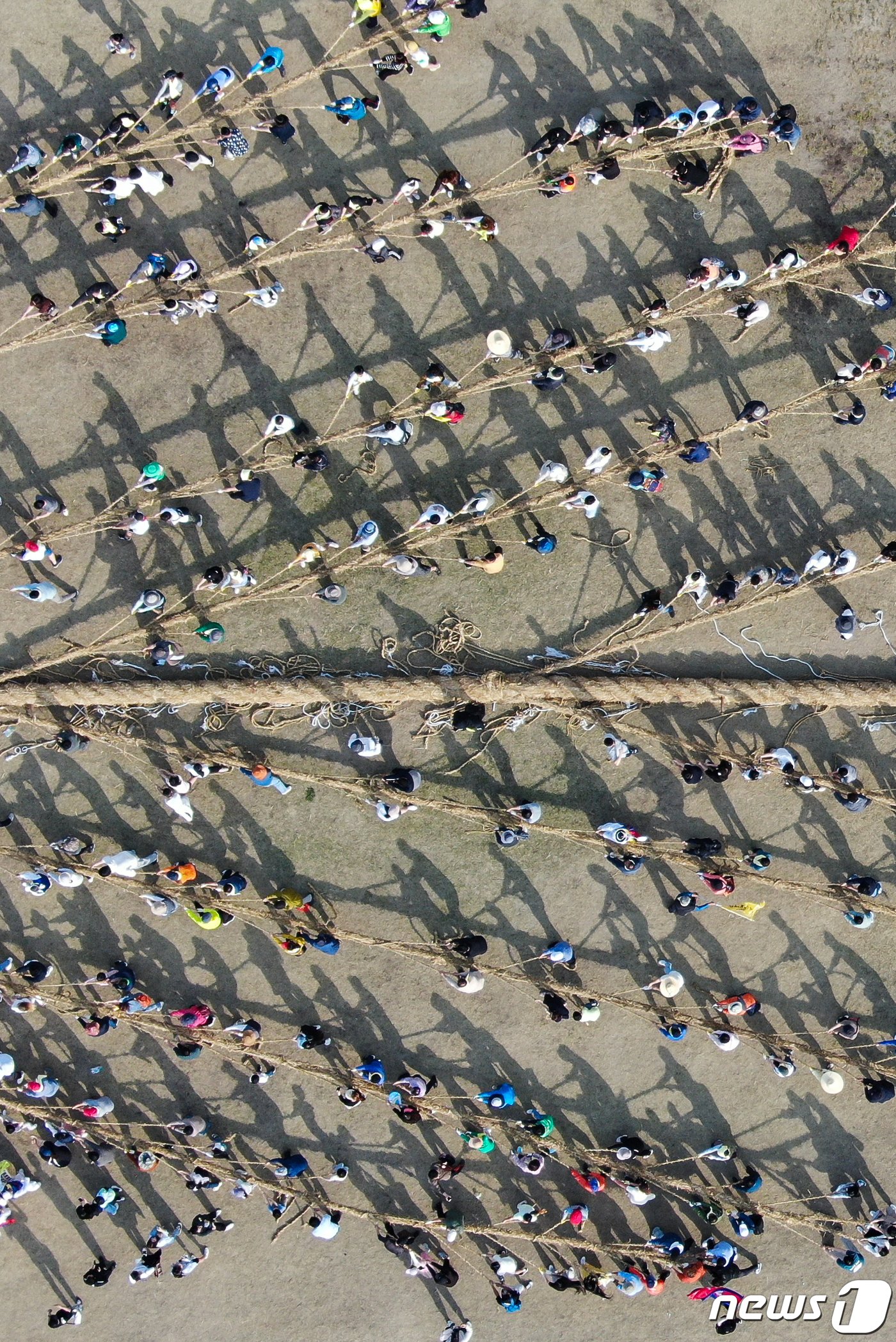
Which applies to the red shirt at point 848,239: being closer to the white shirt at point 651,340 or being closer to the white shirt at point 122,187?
the white shirt at point 651,340

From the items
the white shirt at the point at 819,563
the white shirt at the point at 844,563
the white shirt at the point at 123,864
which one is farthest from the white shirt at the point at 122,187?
the white shirt at the point at 844,563

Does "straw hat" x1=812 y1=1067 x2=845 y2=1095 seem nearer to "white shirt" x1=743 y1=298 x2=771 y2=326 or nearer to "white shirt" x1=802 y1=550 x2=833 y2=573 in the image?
"white shirt" x1=802 y1=550 x2=833 y2=573

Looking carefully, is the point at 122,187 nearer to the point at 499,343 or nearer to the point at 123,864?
the point at 499,343

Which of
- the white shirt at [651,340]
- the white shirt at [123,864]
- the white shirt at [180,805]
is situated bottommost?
the white shirt at [123,864]

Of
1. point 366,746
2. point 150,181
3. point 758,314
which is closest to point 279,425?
point 150,181

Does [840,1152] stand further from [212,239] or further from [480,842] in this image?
[212,239]

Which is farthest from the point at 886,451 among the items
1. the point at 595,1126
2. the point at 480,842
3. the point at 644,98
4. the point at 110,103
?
the point at 110,103

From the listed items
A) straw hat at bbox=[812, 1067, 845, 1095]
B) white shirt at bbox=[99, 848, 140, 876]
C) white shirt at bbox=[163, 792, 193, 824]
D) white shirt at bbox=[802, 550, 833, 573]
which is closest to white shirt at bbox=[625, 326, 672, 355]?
white shirt at bbox=[802, 550, 833, 573]
